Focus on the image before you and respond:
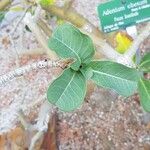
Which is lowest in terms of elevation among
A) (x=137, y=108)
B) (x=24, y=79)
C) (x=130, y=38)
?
(x=137, y=108)

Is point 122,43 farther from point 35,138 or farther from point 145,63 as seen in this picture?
point 35,138

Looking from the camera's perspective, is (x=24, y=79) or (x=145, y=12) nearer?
(x=145, y=12)

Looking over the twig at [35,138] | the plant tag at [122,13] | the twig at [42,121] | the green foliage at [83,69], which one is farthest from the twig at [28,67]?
the twig at [35,138]

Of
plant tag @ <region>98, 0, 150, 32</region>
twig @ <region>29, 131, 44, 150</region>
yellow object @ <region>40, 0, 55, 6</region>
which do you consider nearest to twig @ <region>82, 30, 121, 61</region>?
plant tag @ <region>98, 0, 150, 32</region>

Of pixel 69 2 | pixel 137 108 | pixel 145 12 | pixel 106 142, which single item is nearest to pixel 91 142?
pixel 106 142

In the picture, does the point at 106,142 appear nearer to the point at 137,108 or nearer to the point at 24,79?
the point at 137,108

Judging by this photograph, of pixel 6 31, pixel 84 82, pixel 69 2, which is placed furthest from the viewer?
pixel 6 31
